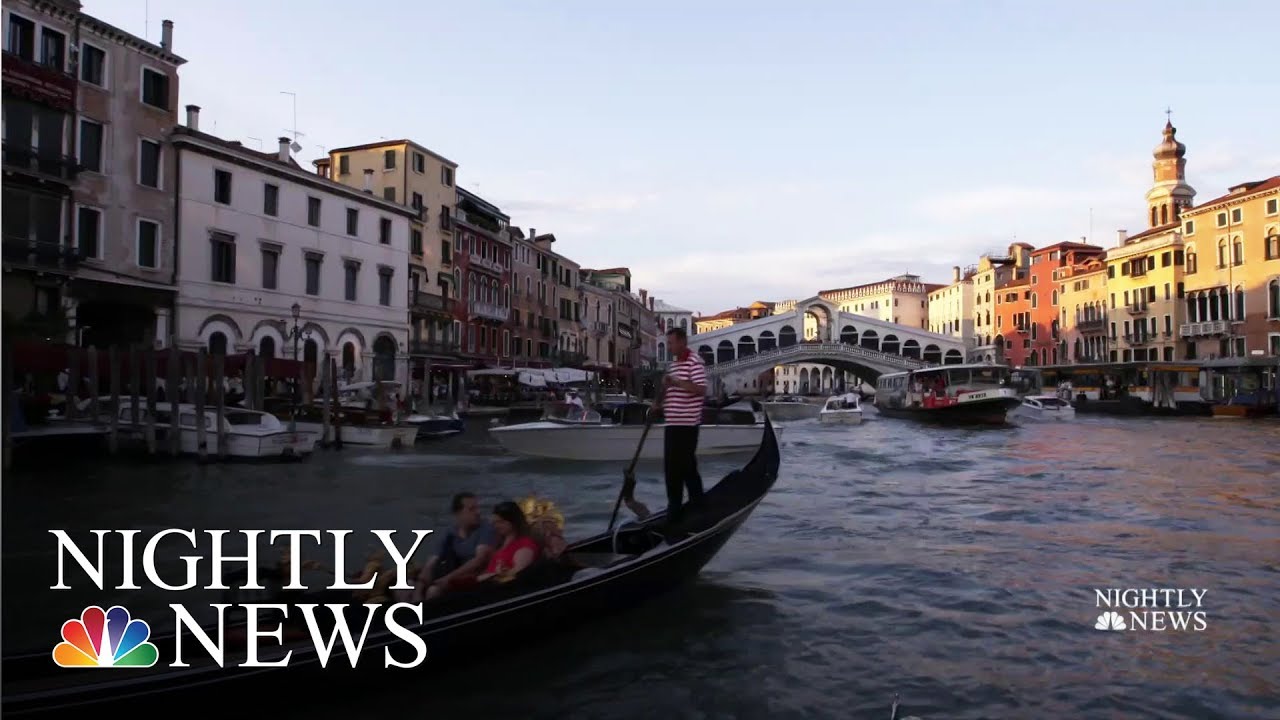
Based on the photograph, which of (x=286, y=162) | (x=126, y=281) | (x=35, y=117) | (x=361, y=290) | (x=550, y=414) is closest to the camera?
(x=550, y=414)

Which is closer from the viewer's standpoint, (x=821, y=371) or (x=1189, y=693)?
(x=1189, y=693)

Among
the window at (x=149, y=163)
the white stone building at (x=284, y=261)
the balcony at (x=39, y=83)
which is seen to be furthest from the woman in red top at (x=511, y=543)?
the window at (x=149, y=163)

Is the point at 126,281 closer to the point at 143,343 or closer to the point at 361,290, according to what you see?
the point at 143,343

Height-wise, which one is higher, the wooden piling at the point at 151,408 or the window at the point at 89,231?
the window at the point at 89,231

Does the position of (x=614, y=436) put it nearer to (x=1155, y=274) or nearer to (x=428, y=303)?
(x=428, y=303)

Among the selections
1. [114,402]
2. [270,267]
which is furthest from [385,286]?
[114,402]

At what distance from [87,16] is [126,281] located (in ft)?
16.8

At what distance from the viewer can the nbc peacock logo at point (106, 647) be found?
3346 millimetres

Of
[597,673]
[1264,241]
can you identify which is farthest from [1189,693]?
[1264,241]

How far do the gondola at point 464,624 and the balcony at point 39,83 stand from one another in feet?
52.7

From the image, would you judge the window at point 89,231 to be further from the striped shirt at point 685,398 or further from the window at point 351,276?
the striped shirt at point 685,398

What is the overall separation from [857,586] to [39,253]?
1660 centimetres

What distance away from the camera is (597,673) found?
447 centimetres

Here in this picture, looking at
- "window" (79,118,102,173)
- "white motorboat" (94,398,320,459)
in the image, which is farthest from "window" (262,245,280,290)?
"white motorboat" (94,398,320,459)
